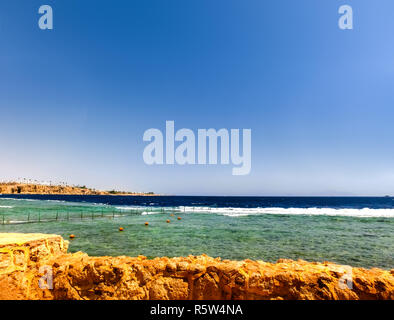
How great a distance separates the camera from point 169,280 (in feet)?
Answer: 14.6

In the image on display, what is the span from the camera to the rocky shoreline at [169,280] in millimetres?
4121

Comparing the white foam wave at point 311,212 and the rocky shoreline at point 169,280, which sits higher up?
the rocky shoreline at point 169,280

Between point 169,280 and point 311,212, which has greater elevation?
point 169,280

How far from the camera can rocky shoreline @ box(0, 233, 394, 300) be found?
412cm

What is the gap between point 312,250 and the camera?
53.6ft

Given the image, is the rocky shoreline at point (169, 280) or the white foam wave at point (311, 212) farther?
the white foam wave at point (311, 212)
